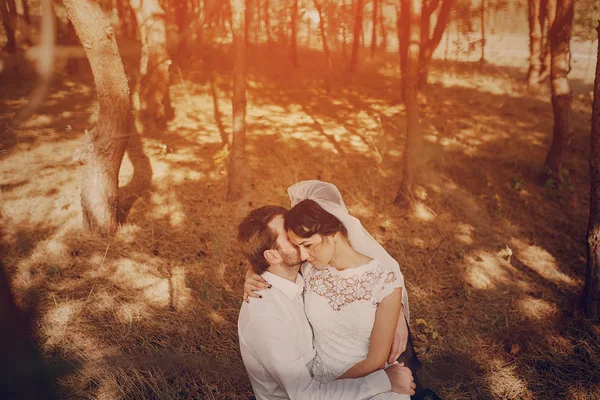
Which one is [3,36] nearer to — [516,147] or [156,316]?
[156,316]

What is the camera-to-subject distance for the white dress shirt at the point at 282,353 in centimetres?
234

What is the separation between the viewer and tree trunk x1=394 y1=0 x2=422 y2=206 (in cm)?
597

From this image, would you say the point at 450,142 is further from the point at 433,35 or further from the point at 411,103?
the point at 411,103

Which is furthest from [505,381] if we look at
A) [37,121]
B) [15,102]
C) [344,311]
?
[15,102]

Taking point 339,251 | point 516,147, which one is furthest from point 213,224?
point 516,147

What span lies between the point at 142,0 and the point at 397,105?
7.33 m

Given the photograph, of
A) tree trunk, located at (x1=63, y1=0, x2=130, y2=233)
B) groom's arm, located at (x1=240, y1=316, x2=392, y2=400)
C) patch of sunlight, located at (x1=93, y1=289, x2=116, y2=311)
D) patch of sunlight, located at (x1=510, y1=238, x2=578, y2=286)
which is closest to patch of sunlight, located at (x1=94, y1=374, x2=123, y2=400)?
patch of sunlight, located at (x1=93, y1=289, x2=116, y2=311)

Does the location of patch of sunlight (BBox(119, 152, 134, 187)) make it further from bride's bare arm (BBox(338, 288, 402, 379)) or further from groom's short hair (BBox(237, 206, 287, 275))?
bride's bare arm (BBox(338, 288, 402, 379))

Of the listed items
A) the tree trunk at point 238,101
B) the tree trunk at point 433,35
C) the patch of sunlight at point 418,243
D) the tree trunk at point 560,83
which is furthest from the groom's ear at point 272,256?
the tree trunk at point 560,83

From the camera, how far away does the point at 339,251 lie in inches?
109

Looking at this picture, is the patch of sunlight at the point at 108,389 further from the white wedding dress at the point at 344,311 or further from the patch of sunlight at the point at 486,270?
the patch of sunlight at the point at 486,270

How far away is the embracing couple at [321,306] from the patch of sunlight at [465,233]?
4167 millimetres

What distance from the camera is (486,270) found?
5906 millimetres

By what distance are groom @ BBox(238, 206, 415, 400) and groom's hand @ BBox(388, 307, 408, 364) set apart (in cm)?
8
